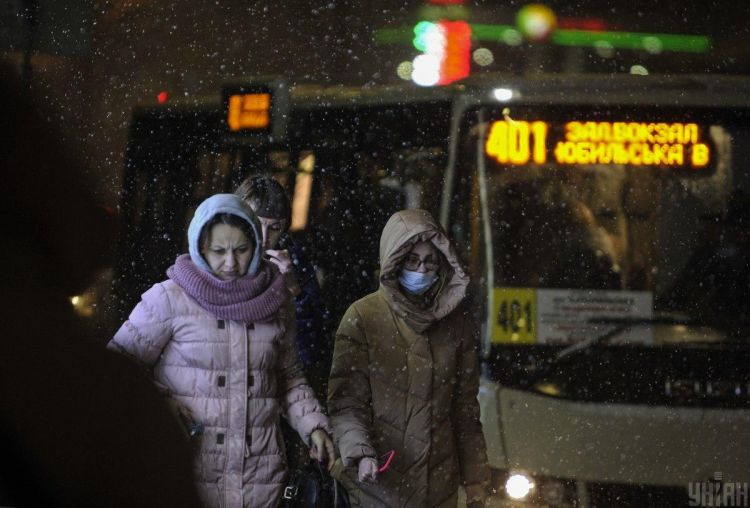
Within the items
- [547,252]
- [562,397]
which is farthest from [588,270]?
[562,397]

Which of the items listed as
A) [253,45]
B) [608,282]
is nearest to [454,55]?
[608,282]

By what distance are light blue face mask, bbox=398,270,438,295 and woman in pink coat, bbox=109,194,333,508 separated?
0.53m

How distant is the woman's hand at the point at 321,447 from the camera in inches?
143

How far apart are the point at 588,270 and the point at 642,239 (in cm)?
33

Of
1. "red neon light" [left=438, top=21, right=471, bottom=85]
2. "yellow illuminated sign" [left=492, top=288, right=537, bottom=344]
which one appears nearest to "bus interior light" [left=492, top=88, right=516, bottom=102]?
"red neon light" [left=438, top=21, right=471, bottom=85]

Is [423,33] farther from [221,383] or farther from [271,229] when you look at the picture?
[221,383]

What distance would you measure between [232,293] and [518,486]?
246cm

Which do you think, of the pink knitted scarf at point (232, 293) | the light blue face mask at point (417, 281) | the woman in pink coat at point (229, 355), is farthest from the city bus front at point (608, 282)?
the pink knitted scarf at point (232, 293)

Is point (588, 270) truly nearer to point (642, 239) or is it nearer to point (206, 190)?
point (642, 239)

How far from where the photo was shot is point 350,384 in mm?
3887

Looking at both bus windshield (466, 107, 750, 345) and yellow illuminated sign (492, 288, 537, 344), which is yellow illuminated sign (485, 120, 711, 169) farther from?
yellow illuminated sign (492, 288, 537, 344)

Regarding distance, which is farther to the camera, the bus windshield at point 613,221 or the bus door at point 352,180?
the bus door at point 352,180

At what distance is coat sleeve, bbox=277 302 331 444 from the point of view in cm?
371

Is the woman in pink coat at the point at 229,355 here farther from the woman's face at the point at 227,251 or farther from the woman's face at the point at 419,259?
the woman's face at the point at 419,259
